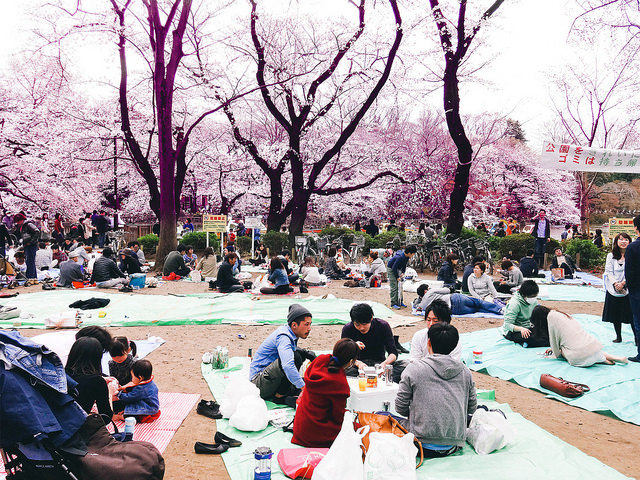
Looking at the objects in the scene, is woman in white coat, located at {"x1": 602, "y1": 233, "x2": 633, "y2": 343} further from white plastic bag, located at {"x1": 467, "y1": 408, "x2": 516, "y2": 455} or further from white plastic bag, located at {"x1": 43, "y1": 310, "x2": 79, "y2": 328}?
white plastic bag, located at {"x1": 43, "y1": 310, "x2": 79, "y2": 328}

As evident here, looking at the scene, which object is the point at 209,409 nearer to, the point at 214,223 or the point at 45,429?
the point at 45,429

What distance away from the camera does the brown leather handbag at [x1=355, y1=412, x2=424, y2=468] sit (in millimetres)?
3417

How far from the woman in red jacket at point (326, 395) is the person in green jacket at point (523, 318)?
12.8 ft

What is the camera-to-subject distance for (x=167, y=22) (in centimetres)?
1438

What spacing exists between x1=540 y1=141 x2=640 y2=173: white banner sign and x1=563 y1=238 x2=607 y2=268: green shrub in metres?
5.41

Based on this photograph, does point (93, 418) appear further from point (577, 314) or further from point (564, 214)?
point (564, 214)

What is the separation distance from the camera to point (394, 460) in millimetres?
2916

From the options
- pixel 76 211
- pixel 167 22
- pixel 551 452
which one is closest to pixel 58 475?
pixel 551 452

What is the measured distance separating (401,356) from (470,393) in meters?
2.67

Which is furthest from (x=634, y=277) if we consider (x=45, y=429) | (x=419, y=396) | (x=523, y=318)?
(x=45, y=429)

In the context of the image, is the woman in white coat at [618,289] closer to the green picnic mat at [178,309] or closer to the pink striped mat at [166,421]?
the green picnic mat at [178,309]

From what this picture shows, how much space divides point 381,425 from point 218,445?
1.25 meters

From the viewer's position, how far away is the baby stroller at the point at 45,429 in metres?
2.40

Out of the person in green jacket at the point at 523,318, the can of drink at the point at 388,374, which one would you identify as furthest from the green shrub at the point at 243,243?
the can of drink at the point at 388,374
